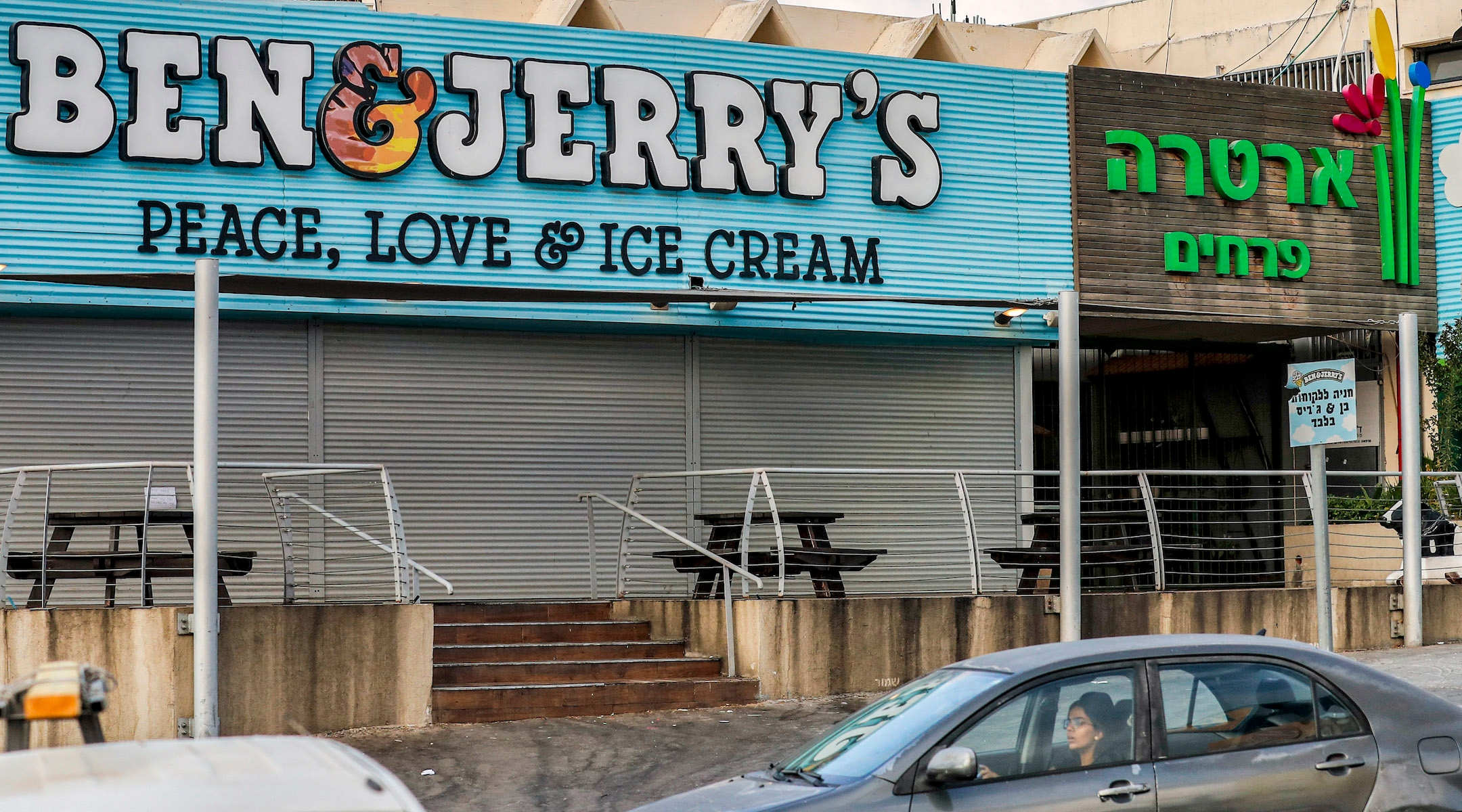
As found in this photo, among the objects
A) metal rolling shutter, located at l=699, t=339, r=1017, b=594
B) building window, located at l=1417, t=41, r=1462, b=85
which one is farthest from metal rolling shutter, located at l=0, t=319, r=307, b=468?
building window, located at l=1417, t=41, r=1462, b=85

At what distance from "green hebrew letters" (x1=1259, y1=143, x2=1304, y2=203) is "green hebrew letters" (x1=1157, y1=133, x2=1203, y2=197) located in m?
0.90

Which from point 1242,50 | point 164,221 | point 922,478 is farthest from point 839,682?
point 1242,50

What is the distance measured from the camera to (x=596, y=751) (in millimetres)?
10469

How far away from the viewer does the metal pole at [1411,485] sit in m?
14.5

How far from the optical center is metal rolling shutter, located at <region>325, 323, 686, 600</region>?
49.3 feet

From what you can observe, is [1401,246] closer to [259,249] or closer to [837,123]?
[837,123]

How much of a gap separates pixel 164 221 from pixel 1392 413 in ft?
46.1

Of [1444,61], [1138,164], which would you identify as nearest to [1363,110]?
[1138,164]

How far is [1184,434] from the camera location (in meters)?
19.4

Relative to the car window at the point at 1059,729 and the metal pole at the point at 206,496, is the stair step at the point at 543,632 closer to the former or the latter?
the metal pole at the point at 206,496

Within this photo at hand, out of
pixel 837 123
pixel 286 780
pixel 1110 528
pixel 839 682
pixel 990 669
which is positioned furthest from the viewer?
pixel 1110 528

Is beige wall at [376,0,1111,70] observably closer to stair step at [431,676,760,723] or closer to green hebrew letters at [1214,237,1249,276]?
green hebrew letters at [1214,237,1249,276]

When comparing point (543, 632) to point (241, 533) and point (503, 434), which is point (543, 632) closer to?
point (503, 434)

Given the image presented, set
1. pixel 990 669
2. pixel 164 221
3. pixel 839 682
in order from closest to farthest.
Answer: pixel 990 669 → pixel 839 682 → pixel 164 221
